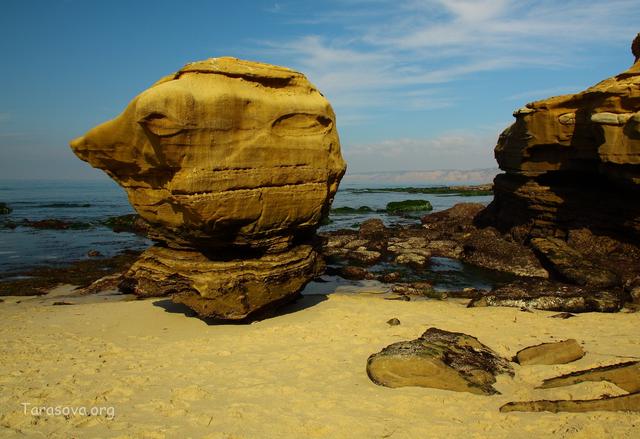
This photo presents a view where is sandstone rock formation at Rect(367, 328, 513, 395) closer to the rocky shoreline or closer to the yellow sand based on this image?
the yellow sand

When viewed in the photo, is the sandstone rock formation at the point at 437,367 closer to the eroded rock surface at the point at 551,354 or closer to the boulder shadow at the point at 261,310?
the eroded rock surface at the point at 551,354

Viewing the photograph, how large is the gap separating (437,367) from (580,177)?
16.2 meters

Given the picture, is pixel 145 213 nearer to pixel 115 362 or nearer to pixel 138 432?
pixel 115 362

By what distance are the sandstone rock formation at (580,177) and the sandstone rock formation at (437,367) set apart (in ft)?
31.4

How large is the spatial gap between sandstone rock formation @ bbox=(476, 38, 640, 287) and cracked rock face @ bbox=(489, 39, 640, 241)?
0.03m

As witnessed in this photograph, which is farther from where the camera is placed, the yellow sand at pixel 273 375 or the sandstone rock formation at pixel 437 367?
the sandstone rock formation at pixel 437 367

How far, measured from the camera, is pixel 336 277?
1675 centimetres

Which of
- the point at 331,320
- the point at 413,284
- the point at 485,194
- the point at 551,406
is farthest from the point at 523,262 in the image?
the point at 485,194

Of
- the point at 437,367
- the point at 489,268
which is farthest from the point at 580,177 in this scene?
the point at 437,367

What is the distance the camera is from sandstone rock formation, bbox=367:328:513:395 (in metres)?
6.37

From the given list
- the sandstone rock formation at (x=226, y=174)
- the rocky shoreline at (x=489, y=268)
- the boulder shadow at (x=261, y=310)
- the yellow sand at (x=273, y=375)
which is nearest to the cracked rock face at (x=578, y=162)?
the rocky shoreline at (x=489, y=268)

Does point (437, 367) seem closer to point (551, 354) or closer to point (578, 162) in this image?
point (551, 354)

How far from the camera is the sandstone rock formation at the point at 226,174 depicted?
8.54 meters

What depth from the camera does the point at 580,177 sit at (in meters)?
18.8
